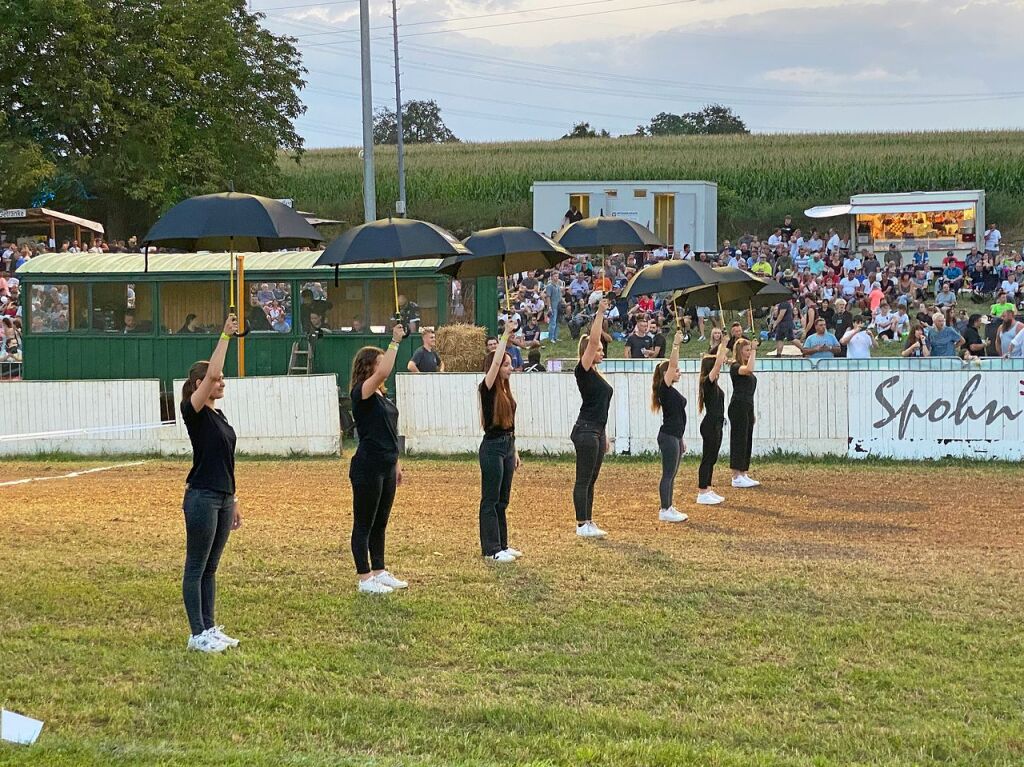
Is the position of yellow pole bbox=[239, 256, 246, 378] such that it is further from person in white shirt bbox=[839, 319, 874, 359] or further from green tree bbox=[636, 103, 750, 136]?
green tree bbox=[636, 103, 750, 136]

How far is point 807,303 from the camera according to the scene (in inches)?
1148

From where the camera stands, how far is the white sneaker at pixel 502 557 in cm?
1095

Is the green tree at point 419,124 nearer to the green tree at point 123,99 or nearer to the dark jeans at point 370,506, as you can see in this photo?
the green tree at point 123,99

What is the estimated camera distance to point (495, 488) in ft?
36.0

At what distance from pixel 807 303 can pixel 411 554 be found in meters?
19.6

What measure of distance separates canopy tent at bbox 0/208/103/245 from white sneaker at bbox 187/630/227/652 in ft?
96.5

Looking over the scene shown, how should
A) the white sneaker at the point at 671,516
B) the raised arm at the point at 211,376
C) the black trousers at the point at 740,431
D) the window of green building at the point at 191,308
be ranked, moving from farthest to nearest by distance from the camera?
the window of green building at the point at 191,308
the black trousers at the point at 740,431
the white sneaker at the point at 671,516
the raised arm at the point at 211,376

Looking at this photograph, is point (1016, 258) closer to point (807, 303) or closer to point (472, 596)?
point (807, 303)

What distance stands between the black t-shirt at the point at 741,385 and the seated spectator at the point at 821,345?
5.90m

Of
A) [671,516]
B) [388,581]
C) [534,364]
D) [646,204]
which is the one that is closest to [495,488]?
[388,581]

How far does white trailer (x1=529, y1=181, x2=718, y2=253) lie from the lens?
131 feet

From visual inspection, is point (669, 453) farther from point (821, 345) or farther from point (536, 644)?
point (821, 345)

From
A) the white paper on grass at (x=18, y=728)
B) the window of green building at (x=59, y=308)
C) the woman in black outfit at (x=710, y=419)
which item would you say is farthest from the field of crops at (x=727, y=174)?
the white paper on grass at (x=18, y=728)

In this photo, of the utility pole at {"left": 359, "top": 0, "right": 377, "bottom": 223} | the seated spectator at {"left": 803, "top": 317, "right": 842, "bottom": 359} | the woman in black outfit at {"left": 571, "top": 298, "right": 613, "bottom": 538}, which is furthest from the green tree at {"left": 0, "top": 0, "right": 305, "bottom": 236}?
the woman in black outfit at {"left": 571, "top": 298, "right": 613, "bottom": 538}
